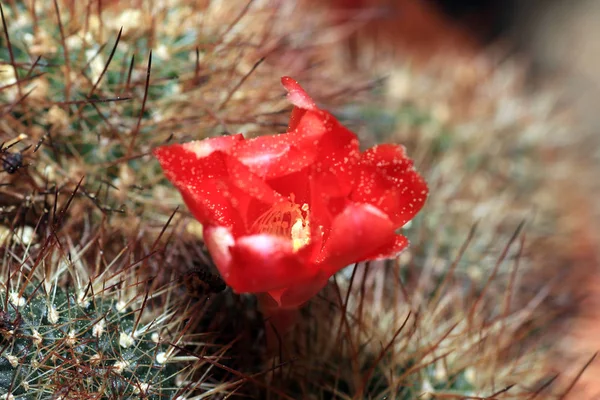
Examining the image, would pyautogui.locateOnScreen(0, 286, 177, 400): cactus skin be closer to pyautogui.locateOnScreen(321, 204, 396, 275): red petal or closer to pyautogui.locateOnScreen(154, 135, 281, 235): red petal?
pyautogui.locateOnScreen(154, 135, 281, 235): red petal

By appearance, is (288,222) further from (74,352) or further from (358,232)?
(74,352)

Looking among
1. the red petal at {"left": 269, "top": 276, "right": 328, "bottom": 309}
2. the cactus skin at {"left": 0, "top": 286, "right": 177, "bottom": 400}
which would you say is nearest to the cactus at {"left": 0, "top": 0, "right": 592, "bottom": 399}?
the cactus skin at {"left": 0, "top": 286, "right": 177, "bottom": 400}

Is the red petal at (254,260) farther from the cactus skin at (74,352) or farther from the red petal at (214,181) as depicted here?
the cactus skin at (74,352)

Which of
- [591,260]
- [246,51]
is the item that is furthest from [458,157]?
[246,51]

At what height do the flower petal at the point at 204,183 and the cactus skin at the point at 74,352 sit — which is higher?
the flower petal at the point at 204,183

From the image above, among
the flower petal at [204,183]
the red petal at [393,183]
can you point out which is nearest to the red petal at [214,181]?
the flower petal at [204,183]

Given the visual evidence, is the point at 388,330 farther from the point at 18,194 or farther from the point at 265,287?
the point at 18,194

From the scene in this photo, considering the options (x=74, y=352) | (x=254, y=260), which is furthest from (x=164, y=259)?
(x=254, y=260)
